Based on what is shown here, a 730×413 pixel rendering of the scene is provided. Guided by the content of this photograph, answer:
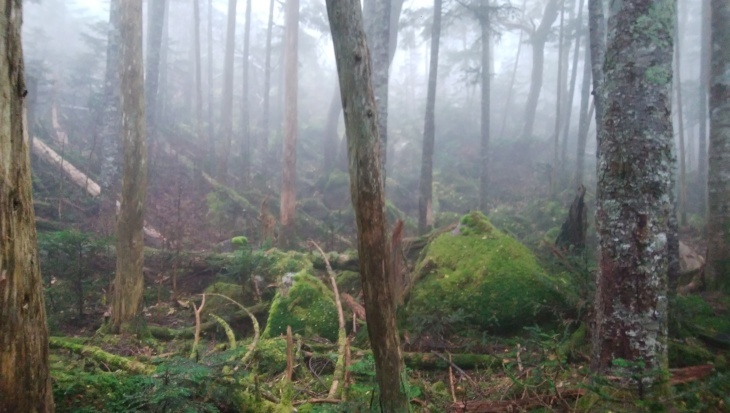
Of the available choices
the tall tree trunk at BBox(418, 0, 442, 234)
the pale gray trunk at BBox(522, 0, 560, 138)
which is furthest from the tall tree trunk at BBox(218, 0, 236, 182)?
the pale gray trunk at BBox(522, 0, 560, 138)

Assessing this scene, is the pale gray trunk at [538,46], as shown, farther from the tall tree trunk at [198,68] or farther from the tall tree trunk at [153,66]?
the tall tree trunk at [153,66]

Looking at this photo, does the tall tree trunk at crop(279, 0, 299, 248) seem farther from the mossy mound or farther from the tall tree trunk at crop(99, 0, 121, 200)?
the mossy mound

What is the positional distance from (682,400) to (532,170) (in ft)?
73.7

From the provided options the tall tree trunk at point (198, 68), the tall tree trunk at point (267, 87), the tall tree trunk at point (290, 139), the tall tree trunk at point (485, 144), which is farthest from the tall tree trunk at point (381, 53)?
the tall tree trunk at point (198, 68)

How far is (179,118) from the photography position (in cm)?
2575

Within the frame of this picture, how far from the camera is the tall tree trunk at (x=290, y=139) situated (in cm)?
1206

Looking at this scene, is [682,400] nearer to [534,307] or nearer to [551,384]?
[551,384]

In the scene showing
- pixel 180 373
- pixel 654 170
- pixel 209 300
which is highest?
pixel 654 170

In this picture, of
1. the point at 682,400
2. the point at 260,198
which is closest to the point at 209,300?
the point at 682,400

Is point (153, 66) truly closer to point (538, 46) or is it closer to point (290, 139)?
point (290, 139)

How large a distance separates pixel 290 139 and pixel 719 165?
10.3m

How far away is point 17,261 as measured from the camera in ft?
7.16

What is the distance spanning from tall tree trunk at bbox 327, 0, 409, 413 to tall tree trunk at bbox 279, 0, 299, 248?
9.10 metres

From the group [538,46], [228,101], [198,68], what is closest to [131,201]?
[228,101]
